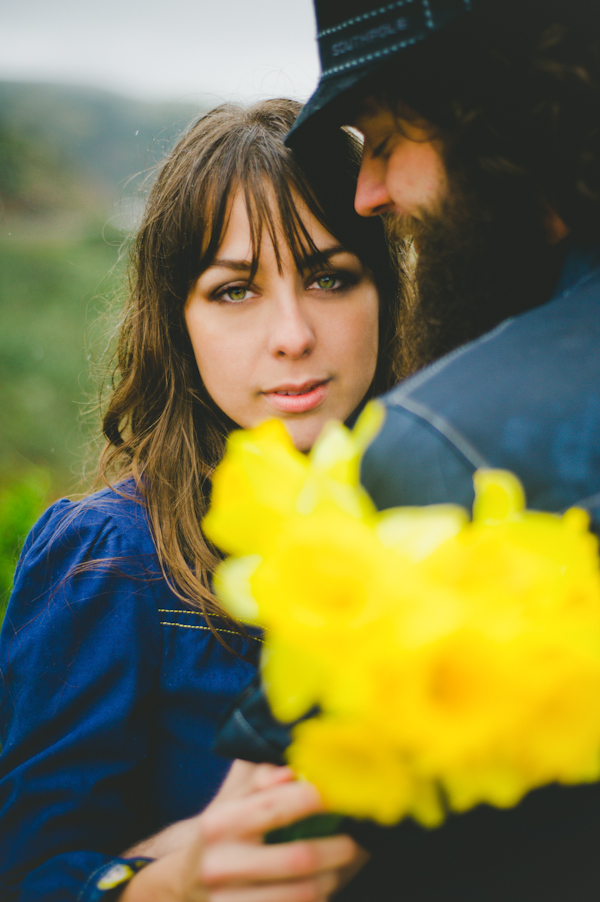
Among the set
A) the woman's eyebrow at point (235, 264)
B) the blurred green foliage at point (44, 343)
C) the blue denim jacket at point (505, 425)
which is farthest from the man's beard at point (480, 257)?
the blurred green foliage at point (44, 343)

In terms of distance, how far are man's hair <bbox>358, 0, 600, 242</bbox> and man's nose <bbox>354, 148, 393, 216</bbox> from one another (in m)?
0.15

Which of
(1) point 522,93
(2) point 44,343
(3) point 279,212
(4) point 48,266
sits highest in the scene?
(1) point 522,93

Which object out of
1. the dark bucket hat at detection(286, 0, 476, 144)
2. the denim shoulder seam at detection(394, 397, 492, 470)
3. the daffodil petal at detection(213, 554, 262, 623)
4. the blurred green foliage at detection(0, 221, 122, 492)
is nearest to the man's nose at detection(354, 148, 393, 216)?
the dark bucket hat at detection(286, 0, 476, 144)

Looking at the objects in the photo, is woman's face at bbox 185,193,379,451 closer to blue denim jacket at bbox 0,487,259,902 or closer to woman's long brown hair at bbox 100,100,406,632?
woman's long brown hair at bbox 100,100,406,632

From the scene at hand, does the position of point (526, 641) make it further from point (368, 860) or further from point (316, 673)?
point (368, 860)

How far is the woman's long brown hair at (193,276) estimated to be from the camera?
1547mm

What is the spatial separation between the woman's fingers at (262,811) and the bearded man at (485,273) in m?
0.06

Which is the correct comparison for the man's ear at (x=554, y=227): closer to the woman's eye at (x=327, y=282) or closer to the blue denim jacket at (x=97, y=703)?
the woman's eye at (x=327, y=282)

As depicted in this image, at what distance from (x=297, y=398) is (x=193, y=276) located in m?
0.44

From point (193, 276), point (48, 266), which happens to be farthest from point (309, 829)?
point (48, 266)

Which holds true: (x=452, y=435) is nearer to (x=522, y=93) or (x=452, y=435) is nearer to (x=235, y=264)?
(x=522, y=93)

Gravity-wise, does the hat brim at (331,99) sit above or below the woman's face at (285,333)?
above

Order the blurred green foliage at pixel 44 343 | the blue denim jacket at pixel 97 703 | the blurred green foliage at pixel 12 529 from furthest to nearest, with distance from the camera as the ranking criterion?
the blurred green foliage at pixel 44 343 < the blurred green foliage at pixel 12 529 < the blue denim jacket at pixel 97 703

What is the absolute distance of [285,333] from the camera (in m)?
1.49
